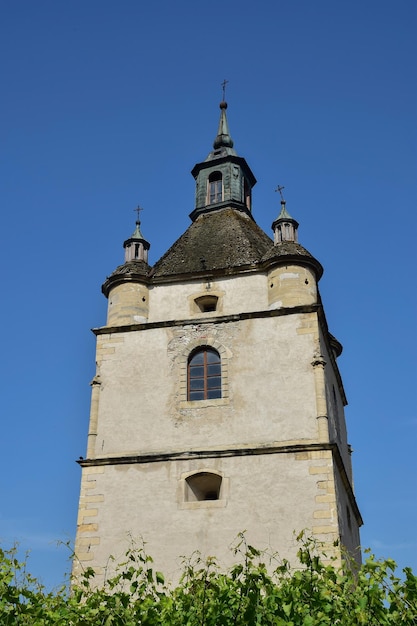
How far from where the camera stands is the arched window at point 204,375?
19359mm

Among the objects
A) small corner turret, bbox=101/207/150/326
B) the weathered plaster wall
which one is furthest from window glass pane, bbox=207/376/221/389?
small corner turret, bbox=101/207/150/326

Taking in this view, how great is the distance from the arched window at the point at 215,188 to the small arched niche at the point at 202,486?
10638mm

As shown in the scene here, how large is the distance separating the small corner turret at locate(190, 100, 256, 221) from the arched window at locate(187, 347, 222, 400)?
7067mm

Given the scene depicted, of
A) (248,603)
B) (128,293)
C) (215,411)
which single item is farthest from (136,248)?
(248,603)

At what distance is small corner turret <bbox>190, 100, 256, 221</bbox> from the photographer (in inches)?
1015

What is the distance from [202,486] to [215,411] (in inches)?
68.6

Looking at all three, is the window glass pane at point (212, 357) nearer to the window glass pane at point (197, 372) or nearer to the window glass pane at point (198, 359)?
the window glass pane at point (198, 359)

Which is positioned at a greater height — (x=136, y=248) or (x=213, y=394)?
(x=136, y=248)

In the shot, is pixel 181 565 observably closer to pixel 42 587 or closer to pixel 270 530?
pixel 270 530

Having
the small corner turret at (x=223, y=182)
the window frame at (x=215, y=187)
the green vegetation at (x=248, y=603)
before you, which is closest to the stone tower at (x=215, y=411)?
the small corner turret at (x=223, y=182)

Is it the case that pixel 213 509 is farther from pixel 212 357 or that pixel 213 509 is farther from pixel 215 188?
pixel 215 188

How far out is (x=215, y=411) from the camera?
62.0 feet

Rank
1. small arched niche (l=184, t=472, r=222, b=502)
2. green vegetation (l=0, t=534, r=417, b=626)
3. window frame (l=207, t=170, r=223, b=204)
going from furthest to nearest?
window frame (l=207, t=170, r=223, b=204) < small arched niche (l=184, t=472, r=222, b=502) < green vegetation (l=0, t=534, r=417, b=626)

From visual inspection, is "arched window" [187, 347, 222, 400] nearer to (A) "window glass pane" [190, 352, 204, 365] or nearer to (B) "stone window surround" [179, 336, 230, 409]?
(A) "window glass pane" [190, 352, 204, 365]
